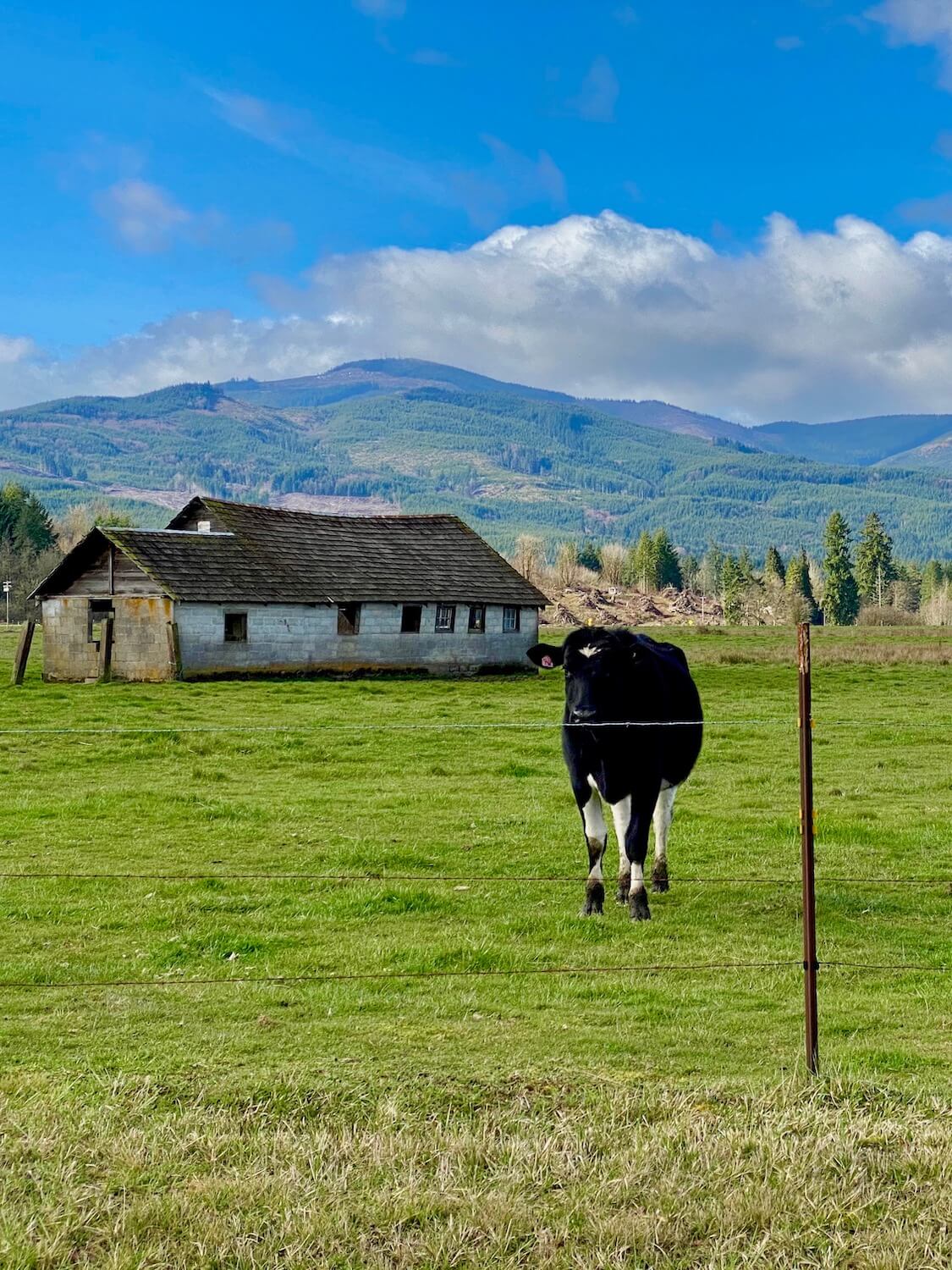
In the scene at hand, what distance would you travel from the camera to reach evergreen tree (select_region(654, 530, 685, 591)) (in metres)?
168

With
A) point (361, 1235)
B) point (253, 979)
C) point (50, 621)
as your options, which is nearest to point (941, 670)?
point (50, 621)

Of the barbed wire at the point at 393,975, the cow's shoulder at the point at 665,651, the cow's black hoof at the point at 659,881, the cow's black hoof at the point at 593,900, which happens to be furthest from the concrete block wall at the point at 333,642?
the barbed wire at the point at 393,975

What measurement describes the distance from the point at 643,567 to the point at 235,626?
13145 cm

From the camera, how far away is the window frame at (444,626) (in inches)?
1849

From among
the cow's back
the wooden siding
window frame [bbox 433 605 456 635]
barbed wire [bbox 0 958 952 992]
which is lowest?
barbed wire [bbox 0 958 952 992]

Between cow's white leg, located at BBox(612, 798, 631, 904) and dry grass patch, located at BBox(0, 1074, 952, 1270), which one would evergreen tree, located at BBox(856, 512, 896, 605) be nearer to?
cow's white leg, located at BBox(612, 798, 631, 904)

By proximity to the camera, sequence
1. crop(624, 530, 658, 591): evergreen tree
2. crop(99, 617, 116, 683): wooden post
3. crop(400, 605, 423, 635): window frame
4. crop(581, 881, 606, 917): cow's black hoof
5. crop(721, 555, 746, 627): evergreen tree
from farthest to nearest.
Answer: crop(624, 530, 658, 591): evergreen tree → crop(721, 555, 746, 627): evergreen tree → crop(400, 605, 423, 635): window frame → crop(99, 617, 116, 683): wooden post → crop(581, 881, 606, 917): cow's black hoof

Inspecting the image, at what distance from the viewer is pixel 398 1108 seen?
6594 millimetres

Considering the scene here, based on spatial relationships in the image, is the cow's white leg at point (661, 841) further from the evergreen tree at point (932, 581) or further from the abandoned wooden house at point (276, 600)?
the evergreen tree at point (932, 581)

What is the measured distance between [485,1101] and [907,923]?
5809 mm

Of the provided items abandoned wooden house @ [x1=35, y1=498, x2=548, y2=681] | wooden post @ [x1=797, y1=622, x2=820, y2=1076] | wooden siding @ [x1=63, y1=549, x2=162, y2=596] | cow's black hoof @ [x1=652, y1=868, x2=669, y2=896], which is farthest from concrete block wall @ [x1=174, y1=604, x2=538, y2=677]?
wooden post @ [x1=797, y1=622, x2=820, y2=1076]

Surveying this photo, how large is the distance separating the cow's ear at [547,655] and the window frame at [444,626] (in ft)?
113

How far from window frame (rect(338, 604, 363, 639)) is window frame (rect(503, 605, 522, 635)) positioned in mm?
6870

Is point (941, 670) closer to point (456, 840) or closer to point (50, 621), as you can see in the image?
point (50, 621)
